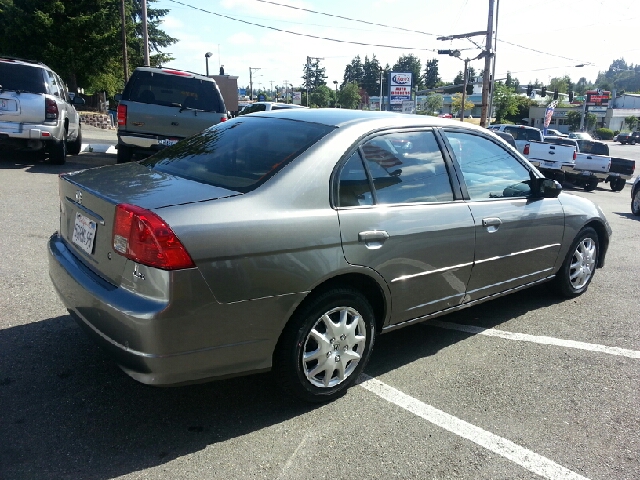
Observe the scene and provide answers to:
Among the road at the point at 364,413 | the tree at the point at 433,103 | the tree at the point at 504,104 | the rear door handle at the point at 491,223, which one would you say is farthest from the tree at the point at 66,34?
the tree at the point at 433,103

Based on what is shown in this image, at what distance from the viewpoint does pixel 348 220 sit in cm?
304

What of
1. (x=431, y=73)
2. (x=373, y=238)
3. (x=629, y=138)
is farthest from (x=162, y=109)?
(x=431, y=73)

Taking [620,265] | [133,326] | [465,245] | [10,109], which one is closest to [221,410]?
[133,326]

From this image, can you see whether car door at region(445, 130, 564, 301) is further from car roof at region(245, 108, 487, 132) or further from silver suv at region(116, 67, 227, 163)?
silver suv at region(116, 67, 227, 163)

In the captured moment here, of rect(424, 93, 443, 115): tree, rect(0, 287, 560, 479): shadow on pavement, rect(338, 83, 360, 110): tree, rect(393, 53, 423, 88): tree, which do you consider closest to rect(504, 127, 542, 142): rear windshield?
rect(0, 287, 560, 479): shadow on pavement

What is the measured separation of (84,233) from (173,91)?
7725 millimetres

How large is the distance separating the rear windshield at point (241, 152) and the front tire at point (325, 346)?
77 centimetres

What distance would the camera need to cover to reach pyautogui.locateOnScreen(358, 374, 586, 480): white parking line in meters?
2.67

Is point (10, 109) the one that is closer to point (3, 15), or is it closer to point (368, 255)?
point (368, 255)

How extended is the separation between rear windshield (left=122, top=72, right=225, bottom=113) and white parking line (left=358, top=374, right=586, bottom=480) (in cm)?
791

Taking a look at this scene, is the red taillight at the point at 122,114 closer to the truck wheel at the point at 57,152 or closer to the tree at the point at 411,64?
the truck wheel at the point at 57,152

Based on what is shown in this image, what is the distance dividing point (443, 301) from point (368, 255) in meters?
0.91

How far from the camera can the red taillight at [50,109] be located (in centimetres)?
977

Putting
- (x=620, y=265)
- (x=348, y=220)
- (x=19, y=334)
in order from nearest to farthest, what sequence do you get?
1. (x=348, y=220)
2. (x=19, y=334)
3. (x=620, y=265)
